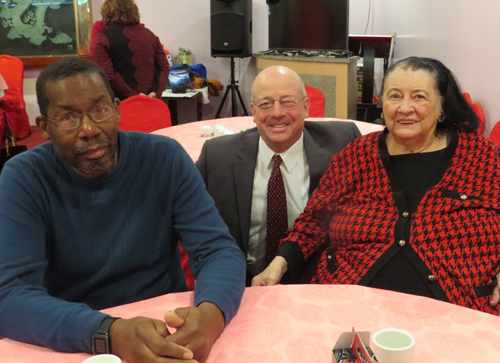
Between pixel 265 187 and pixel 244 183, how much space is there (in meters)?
0.10

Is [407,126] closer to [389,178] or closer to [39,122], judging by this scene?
[389,178]

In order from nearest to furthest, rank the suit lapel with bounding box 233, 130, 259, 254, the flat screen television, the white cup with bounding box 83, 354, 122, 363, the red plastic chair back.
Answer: the white cup with bounding box 83, 354, 122, 363 → the suit lapel with bounding box 233, 130, 259, 254 → the red plastic chair back → the flat screen television

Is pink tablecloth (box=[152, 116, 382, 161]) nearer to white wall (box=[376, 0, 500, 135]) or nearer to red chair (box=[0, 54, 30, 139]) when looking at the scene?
white wall (box=[376, 0, 500, 135])

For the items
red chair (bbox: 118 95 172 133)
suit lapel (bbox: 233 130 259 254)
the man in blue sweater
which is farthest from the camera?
red chair (bbox: 118 95 172 133)

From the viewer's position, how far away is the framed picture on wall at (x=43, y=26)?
6.48m

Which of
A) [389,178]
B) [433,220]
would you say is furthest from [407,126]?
[433,220]

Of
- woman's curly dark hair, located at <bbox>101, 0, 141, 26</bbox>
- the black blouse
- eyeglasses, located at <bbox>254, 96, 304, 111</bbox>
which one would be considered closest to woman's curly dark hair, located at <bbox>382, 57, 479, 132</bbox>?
the black blouse

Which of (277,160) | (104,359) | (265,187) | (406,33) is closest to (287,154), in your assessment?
(277,160)

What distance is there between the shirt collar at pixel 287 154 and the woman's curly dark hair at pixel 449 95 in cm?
55

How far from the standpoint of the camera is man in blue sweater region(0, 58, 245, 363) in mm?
1148

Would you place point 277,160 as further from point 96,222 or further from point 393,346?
point 393,346

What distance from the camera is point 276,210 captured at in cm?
202

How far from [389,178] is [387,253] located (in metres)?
0.28

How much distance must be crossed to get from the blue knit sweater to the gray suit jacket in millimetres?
520
